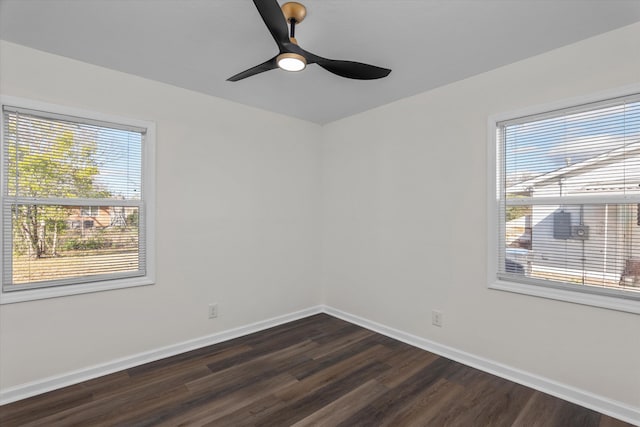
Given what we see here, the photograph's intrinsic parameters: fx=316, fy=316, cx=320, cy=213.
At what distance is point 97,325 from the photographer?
253cm

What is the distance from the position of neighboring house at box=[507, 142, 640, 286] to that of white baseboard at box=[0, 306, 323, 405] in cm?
264

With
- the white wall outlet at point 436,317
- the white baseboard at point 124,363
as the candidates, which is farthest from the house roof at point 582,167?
the white baseboard at point 124,363

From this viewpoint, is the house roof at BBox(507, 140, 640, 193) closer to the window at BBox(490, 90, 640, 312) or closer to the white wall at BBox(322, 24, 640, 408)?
the window at BBox(490, 90, 640, 312)

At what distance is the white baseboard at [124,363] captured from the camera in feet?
7.26

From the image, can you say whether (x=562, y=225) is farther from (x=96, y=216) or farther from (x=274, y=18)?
(x=96, y=216)

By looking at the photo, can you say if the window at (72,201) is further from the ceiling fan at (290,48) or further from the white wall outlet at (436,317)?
the white wall outlet at (436,317)

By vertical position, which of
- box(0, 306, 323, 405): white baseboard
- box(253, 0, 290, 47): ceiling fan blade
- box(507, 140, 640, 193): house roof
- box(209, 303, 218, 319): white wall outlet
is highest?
box(253, 0, 290, 47): ceiling fan blade

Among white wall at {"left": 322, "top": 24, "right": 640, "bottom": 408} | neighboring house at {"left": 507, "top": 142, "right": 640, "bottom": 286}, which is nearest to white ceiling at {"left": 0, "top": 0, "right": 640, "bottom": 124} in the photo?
white wall at {"left": 322, "top": 24, "right": 640, "bottom": 408}

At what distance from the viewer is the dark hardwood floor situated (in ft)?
6.61

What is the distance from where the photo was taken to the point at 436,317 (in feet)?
9.68

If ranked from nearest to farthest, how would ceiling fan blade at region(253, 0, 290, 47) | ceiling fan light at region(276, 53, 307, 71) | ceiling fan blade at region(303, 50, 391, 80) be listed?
ceiling fan blade at region(253, 0, 290, 47), ceiling fan light at region(276, 53, 307, 71), ceiling fan blade at region(303, 50, 391, 80)

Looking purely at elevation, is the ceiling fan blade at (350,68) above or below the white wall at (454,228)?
above

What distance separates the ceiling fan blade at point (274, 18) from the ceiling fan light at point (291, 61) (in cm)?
8

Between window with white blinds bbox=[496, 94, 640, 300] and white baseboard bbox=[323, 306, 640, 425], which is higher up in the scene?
window with white blinds bbox=[496, 94, 640, 300]
